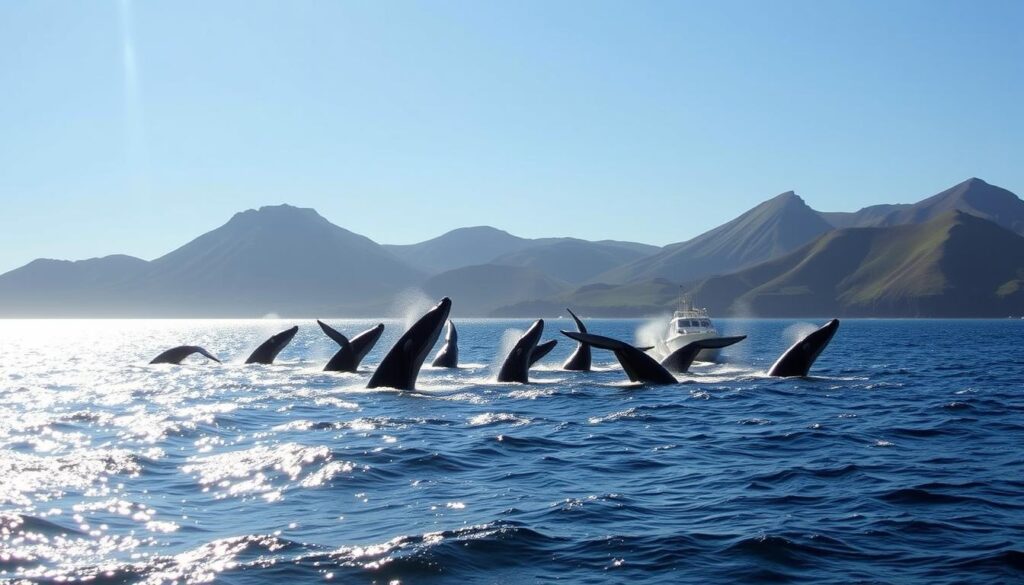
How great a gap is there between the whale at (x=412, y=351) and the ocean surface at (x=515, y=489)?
0.80 metres

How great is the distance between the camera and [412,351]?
29766 mm

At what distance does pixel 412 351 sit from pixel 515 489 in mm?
14620

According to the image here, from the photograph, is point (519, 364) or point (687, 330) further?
point (687, 330)

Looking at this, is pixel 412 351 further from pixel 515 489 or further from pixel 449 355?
pixel 449 355

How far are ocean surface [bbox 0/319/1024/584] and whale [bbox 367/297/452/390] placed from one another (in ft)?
2.63

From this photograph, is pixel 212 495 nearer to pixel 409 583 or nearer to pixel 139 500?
pixel 139 500

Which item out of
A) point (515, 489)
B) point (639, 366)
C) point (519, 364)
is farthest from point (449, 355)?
point (515, 489)

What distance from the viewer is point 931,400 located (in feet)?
99.3

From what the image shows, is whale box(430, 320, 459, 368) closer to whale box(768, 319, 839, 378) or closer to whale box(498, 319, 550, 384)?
whale box(498, 319, 550, 384)

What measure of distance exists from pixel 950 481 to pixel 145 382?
32859mm

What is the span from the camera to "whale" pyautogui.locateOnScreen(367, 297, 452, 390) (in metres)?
28.2

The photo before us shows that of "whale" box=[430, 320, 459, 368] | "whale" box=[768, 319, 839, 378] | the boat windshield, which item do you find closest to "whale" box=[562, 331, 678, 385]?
"whale" box=[768, 319, 839, 378]

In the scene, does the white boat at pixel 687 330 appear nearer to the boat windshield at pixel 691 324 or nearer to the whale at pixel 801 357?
the boat windshield at pixel 691 324

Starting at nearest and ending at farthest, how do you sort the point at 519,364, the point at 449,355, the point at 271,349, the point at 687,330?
the point at 519,364, the point at 449,355, the point at 271,349, the point at 687,330
